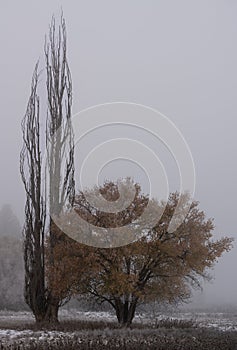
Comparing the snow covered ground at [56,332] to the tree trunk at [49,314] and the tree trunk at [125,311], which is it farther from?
the tree trunk at [125,311]

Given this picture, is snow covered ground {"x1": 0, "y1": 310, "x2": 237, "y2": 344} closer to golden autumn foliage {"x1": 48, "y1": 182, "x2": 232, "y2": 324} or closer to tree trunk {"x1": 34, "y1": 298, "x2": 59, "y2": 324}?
tree trunk {"x1": 34, "y1": 298, "x2": 59, "y2": 324}

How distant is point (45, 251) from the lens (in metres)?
23.1

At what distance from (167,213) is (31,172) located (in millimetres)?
5737

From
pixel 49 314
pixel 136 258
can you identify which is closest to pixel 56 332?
pixel 49 314

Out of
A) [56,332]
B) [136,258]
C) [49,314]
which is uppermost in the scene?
[136,258]

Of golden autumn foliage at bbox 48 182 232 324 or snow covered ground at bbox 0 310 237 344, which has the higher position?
golden autumn foliage at bbox 48 182 232 324

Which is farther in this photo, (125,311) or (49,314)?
(125,311)

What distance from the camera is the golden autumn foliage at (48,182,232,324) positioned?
73.2 ft

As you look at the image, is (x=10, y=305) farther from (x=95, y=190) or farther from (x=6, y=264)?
(x=95, y=190)

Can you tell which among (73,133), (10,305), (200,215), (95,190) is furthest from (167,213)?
(10,305)

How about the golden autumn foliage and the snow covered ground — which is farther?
the golden autumn foliage

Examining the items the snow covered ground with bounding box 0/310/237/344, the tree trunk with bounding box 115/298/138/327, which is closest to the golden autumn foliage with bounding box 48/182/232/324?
the tree trunk with bounding box 115/298/138/327

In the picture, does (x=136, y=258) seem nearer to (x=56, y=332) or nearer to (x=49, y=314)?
(x=49, y=314)

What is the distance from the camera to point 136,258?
75.6 ft
